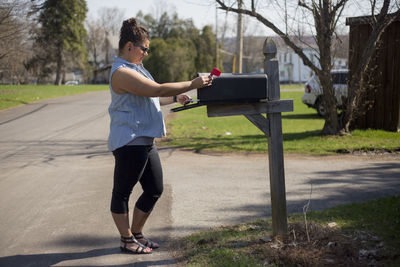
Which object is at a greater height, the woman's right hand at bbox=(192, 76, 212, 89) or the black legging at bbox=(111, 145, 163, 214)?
the woman's right hand at bbox=(192, 76, 212, 89)

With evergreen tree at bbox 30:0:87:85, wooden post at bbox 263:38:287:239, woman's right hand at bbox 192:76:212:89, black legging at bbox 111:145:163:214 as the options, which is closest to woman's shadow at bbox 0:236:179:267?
black legging at bbox 111:145:163:214

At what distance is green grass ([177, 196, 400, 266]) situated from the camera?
3.38 m

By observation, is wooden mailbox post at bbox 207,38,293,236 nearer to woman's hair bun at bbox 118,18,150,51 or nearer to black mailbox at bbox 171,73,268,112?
black mailbox at bbox 171,73,268,112

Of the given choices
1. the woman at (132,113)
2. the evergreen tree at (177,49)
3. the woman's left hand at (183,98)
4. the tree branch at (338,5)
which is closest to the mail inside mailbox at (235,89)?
the woman at (132,113)

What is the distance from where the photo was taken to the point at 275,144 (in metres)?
3.63

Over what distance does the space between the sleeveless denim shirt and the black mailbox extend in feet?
1.31

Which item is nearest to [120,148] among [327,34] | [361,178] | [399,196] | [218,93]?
[218,93]

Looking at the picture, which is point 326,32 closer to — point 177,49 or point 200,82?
point 200,82

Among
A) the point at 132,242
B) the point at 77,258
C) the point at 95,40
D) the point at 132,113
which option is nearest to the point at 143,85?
the point at 132,113

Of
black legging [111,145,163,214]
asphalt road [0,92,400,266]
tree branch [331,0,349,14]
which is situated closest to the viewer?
black legging [111,145,163,214]

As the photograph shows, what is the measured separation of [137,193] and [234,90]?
9.55 feet

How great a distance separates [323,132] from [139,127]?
819 cm

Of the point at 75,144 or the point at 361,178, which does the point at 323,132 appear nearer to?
the point at 361,178

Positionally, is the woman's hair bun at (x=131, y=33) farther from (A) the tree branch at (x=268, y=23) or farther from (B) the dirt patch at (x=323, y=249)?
(A) the tree branch at (x=268, y=23)
